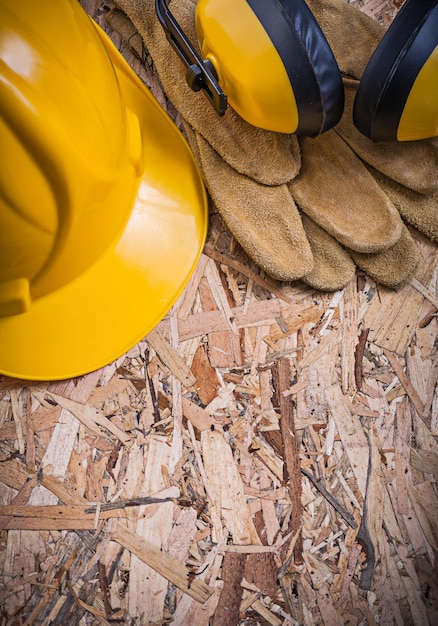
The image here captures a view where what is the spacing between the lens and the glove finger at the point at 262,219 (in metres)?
1.08

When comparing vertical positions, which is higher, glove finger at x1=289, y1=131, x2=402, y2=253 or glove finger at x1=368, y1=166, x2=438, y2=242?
glove finger at x1=289, y1=131, x2=402, y2=253

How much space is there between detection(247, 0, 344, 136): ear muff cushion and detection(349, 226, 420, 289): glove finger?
0.31 m

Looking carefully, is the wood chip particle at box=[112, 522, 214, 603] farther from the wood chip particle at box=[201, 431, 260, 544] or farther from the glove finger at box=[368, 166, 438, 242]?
the glove finger at box=[368, 166, 438, 242]

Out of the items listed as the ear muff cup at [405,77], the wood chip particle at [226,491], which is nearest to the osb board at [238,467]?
the wood chip particle at [226,491]

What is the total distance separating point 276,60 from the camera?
35.7 inches

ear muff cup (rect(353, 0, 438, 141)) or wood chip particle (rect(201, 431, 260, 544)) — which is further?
wood chip particle (rect(201, 431, 260, 544))

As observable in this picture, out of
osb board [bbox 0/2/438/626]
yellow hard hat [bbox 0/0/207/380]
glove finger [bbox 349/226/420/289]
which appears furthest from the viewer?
glove finger [bbox 349/226/420/289]

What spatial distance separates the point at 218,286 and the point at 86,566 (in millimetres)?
554

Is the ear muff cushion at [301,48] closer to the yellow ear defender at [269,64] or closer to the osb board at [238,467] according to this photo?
the yellow ear defender at [269,64]

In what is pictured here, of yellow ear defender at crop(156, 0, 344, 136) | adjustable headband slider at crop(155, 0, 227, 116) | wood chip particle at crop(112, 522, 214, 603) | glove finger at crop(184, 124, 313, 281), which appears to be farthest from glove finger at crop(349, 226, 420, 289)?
wood chip particle at crop(112, 522, 214, 603)

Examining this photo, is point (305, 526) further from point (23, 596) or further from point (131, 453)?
point (23, 596)

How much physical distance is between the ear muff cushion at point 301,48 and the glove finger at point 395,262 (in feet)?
1.02

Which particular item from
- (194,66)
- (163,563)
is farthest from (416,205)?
(163,563)

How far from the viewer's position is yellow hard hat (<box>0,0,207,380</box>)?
74 centimetres
